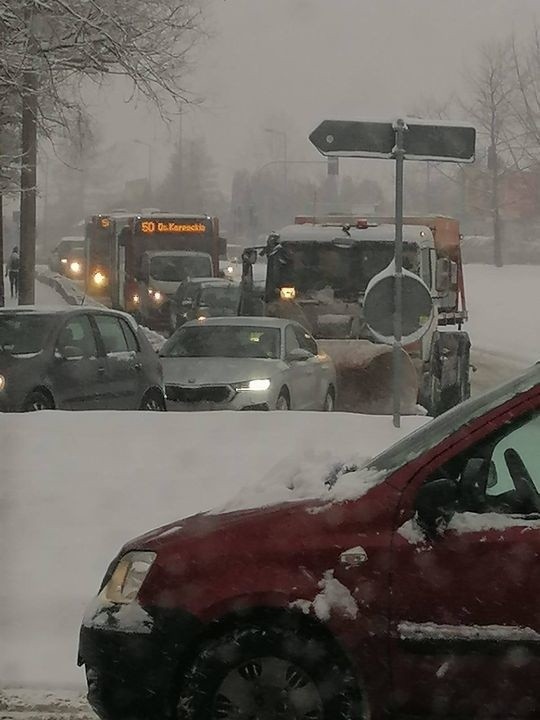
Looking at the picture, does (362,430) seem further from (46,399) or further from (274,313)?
(274,313)

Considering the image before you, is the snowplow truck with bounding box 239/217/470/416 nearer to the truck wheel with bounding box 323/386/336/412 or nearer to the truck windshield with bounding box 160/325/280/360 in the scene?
the truck wheel with bounding box 323/386/336/412

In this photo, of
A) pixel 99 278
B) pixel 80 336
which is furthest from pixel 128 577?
pixel 99 278

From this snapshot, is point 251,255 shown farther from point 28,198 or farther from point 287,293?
point 28,198

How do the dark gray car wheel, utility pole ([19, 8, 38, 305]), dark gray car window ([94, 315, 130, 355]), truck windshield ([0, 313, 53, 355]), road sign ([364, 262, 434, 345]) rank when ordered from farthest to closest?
1. utility pole ([19, 8, 38, 305])
2. dark gray car window ([94, 315, 130, 355])
3. truck windshield ([0, 313, 53, 355])
4. the dark gray car wheel
5. road sign ([364, 262, 434, 345])

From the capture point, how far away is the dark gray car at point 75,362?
1326cm

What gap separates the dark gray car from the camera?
522 inches

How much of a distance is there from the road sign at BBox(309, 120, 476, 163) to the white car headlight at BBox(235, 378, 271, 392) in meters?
4.69

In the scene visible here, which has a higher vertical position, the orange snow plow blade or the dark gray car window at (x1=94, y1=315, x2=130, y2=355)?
the dark gray car window at (x1=94, y1=315, x2=130, y2=355)

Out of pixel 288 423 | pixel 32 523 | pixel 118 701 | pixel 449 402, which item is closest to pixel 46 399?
pixel 288 423

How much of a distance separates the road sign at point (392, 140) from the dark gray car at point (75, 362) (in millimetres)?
4442

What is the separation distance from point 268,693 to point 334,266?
567 inches

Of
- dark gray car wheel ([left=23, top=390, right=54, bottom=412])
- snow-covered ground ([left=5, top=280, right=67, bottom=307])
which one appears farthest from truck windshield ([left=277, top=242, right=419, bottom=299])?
snow-covered ground ([left=5, top=280, right=67, bottom=307])

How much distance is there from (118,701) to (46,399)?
9035 millimetres

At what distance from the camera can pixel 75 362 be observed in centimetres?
1380
